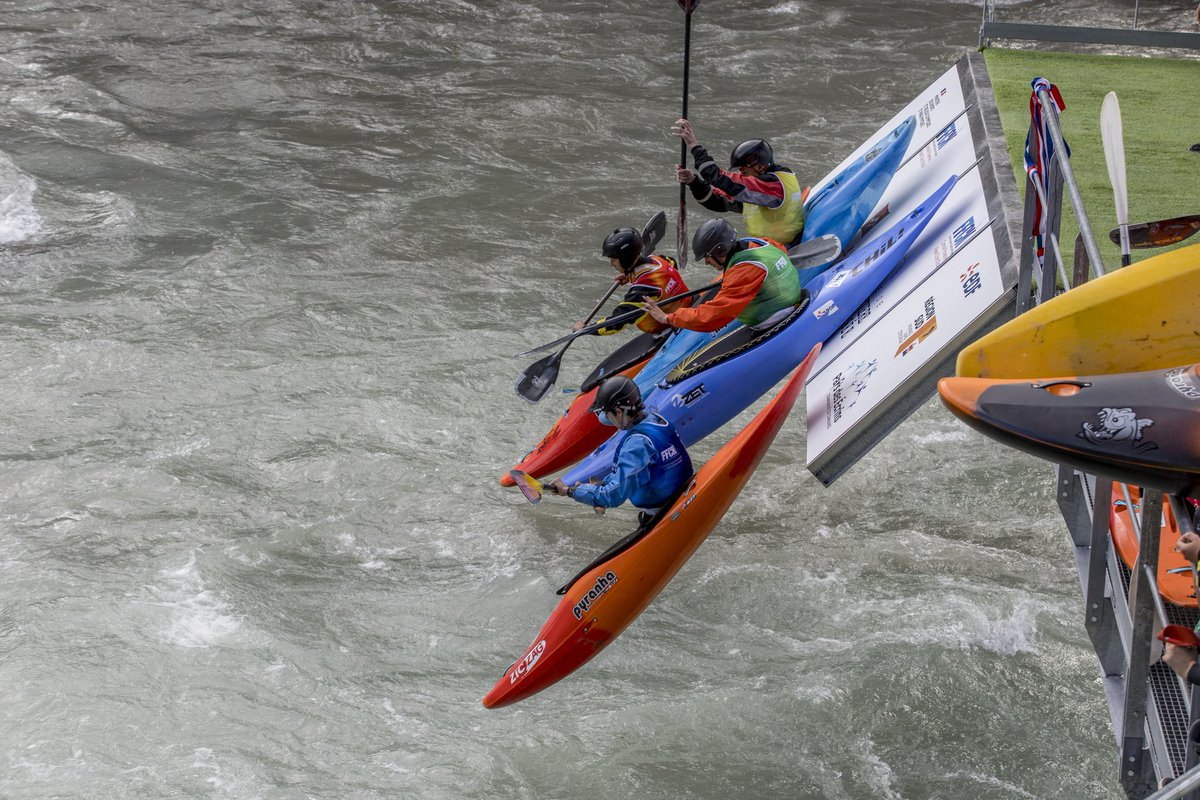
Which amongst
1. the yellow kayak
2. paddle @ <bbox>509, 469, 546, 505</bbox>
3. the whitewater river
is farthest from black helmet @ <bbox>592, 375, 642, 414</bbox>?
the yellow kayak

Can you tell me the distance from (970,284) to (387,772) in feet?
9.81

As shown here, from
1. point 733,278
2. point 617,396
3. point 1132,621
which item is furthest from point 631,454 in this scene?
point 1132,621

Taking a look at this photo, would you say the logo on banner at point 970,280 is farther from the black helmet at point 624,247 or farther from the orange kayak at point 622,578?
the black helmet at point 624,247

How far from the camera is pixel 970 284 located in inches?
192

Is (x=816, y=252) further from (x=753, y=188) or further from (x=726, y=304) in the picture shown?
(x=726, y=304)

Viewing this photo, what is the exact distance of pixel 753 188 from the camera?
6160mm

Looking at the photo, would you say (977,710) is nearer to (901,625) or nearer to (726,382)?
(901,625)

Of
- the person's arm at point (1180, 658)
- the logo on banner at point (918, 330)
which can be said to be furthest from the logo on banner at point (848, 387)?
the person's arm at point (1180, 658)

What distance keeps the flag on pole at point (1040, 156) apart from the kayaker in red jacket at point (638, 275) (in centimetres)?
178

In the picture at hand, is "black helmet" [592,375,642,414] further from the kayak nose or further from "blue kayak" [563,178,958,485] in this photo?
the kayak nose

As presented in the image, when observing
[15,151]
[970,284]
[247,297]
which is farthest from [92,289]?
[970,284]

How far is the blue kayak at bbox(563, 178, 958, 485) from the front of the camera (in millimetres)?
5688

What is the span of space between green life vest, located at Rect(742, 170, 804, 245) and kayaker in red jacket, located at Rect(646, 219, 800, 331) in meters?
0.61

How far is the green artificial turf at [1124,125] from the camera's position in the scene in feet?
21.8
